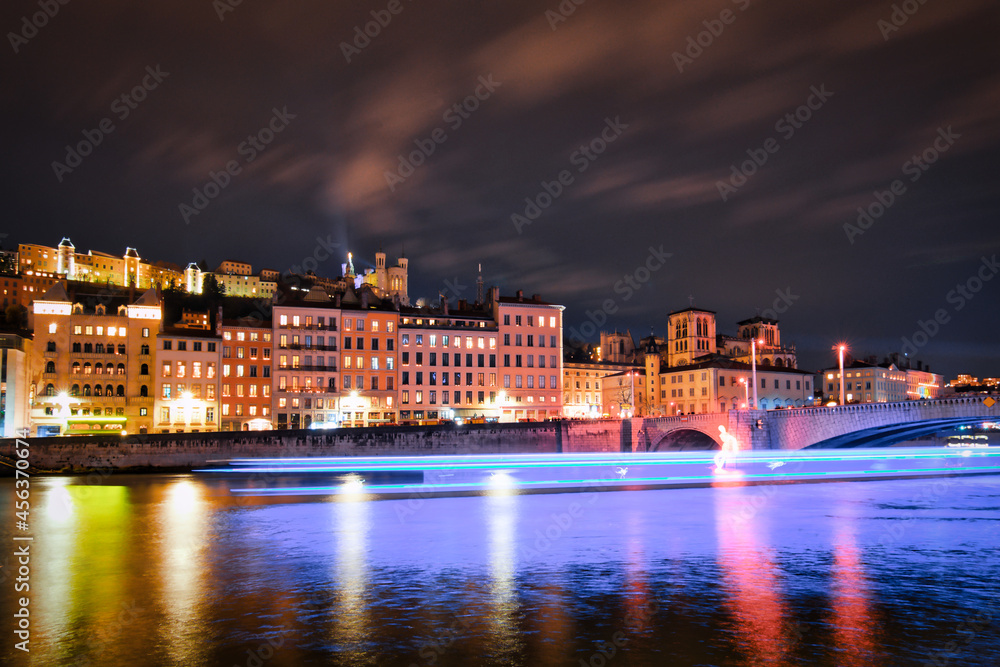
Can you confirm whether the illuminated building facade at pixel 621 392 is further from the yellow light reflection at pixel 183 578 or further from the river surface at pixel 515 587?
the yellow light reflection at pixel 183 578

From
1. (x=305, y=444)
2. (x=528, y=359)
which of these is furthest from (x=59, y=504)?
(x=528, y=359)

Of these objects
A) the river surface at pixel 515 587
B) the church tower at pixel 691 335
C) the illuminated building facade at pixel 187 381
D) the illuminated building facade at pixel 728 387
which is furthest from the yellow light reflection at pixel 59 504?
the church tower at pixel 691 335

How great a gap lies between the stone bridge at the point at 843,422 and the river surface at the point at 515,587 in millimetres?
18105

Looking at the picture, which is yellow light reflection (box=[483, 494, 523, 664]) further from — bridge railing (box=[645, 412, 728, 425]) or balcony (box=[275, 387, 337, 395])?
balcony (box=[275, 387, 337, 395])

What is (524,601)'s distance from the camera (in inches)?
656

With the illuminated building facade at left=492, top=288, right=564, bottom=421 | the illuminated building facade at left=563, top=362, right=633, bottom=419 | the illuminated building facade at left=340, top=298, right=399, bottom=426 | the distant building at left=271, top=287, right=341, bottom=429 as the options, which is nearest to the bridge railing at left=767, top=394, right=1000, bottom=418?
the illuminated building facade at left=492, top=288, right=564, bottom=421

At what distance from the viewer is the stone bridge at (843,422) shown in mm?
50594

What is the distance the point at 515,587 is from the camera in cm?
1806

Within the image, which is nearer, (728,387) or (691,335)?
(728,387)

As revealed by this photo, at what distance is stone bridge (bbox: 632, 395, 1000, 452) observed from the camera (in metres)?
50.6

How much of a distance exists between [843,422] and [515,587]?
148 ft

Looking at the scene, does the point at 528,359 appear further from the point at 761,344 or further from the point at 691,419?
the point at 761,344

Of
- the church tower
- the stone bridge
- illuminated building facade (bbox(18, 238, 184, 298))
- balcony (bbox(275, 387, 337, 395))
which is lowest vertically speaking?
the stone bridge

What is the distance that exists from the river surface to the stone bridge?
18105 mm
